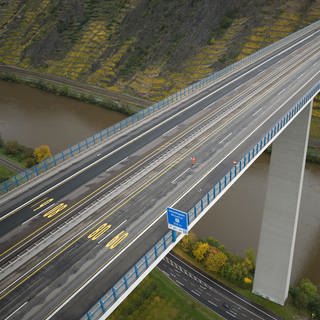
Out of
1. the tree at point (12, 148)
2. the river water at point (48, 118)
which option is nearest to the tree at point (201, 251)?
the river water at point (48, 118)

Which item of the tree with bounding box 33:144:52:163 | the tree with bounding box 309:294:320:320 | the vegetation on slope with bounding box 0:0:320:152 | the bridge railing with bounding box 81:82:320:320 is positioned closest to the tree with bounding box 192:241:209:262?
the tree with bounding box 309:294:320:320

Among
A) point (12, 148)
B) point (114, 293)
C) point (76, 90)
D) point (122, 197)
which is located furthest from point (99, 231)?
point (76, 90)

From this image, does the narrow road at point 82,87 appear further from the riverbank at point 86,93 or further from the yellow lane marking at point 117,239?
the yellow lane marking at point 117,239

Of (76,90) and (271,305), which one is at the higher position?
(76,90)

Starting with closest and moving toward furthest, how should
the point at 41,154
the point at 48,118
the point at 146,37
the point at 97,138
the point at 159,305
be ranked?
1. the point at 97,138
2. the point at 159,305
3. the point at 41,154
4. the point at 48,118
5. the point at 146,37

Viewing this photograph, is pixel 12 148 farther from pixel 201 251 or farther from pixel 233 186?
pixel 201 251

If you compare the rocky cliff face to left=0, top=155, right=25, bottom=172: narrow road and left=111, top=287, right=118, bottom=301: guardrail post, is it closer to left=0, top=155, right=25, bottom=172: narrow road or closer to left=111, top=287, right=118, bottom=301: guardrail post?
left=0, top=155, right=25, bottom=172: narrow road

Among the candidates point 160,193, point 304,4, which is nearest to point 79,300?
point 160,193
